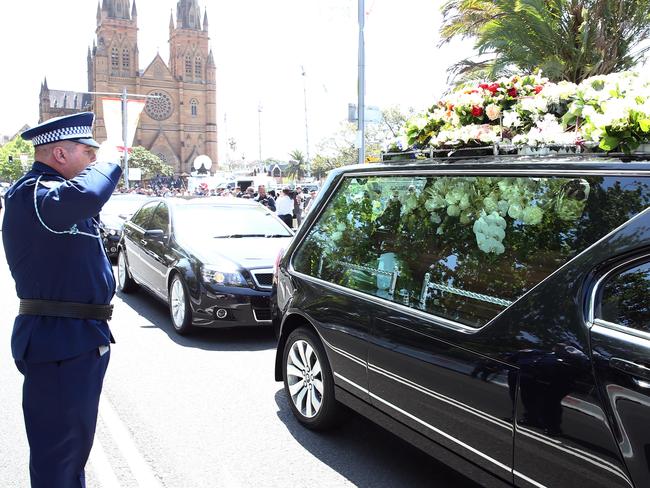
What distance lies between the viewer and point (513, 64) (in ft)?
32.5

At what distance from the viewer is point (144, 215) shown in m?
8.95

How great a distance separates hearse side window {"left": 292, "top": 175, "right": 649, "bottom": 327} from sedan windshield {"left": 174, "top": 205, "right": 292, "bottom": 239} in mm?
3558

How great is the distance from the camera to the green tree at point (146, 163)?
9100cm

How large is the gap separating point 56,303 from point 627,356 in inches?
88.4

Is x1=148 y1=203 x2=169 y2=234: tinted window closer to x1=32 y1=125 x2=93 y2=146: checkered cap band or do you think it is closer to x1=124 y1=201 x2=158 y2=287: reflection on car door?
x1=124 y1=201 x2=158 y2=287: reflection on car door

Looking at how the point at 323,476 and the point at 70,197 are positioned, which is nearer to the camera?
the point at 70,197

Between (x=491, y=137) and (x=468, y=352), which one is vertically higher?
(x=491, y=137)

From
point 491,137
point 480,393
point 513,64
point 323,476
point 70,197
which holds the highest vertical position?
point 513,64

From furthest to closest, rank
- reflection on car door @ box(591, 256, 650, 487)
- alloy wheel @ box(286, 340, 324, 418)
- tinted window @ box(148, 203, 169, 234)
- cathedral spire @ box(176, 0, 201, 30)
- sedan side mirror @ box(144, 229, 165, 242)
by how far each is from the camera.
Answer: cathedral spire @ box(176, 0, 201, 30) → tinted window @ box(148, 203, 169, 234) → sedan side mirror @ box(144, 229, 165, 242) → alloy wheel @ box(286, 340, 324, 418) → reflection on car door @ box(591, 256, 650, 487)

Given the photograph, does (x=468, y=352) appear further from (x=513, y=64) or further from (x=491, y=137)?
(x=513, y=64)

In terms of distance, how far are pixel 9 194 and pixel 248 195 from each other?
19801mm

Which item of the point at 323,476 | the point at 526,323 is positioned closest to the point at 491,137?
the point at 526,323

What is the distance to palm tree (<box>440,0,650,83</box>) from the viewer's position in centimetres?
912

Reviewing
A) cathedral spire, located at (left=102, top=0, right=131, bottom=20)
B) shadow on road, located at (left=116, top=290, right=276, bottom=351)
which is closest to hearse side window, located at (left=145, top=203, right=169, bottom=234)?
shadow on road, located at (left=116, top=290, right=276, bottom=351)
